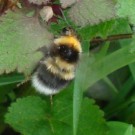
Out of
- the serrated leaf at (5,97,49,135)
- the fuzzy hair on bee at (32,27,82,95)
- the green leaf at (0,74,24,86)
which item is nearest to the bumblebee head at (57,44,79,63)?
the fuzzy hair on bee at (32,27,82,95)

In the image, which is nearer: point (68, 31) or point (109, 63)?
point (68, 31)

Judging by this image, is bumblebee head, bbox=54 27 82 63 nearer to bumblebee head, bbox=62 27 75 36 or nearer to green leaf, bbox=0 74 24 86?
bumblebee head, bbox=62 27 75 36

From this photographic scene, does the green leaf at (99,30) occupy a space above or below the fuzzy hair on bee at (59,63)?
below

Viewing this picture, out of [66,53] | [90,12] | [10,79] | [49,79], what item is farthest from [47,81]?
[10,79]

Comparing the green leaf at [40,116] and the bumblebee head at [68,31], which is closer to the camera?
the bumblebee head at [68,31]

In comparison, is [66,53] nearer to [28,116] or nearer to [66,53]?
[66,53]

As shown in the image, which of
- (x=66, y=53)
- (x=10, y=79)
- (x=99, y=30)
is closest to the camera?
(x=66, y=53)

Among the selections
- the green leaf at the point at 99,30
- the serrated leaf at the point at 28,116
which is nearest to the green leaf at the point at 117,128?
the serrated leaf at the point at 28,116

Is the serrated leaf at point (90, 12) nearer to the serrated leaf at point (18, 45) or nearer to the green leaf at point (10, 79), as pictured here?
the serrated leaf at point (18, 45)
